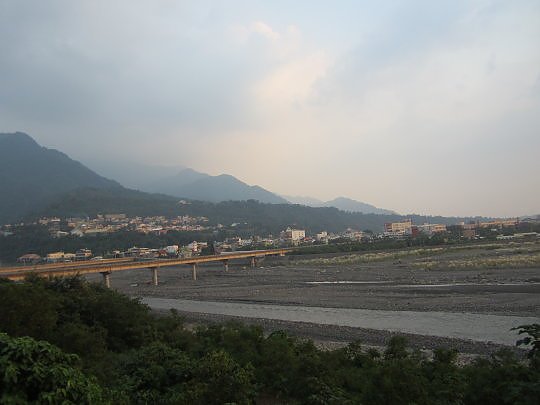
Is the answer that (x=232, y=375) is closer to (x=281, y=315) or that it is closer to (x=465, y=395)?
(x=465, y=395)

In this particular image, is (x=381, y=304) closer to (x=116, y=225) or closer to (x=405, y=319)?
(x=405, y=319)

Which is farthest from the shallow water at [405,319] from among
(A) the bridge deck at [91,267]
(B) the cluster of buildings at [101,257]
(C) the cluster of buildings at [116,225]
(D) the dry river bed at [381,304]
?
(C) the cluster of buildings at [116,225]

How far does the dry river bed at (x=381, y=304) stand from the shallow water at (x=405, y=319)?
0.14 feet

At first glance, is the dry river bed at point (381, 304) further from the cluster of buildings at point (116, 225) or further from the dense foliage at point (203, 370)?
the cluster of buildings at point (116, 225)

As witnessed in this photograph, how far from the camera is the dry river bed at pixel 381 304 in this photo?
2044cm

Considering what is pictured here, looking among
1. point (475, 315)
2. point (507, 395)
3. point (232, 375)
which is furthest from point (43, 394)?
point (475, 315)

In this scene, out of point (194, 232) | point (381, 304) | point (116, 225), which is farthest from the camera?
point (116, 225)

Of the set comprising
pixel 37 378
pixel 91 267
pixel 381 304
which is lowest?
pixel 381 304

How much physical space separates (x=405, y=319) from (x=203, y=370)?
19.2 m

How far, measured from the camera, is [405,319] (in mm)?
24250

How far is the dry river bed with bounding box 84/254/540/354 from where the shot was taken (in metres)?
20.4

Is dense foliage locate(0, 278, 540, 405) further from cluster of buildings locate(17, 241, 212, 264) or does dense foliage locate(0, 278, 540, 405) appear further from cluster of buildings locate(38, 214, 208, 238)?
cluster of buildings locate(38, 214, 208, 238)

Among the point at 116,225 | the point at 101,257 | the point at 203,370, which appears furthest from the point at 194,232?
the point at 203,370

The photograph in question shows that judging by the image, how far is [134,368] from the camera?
9281mm
